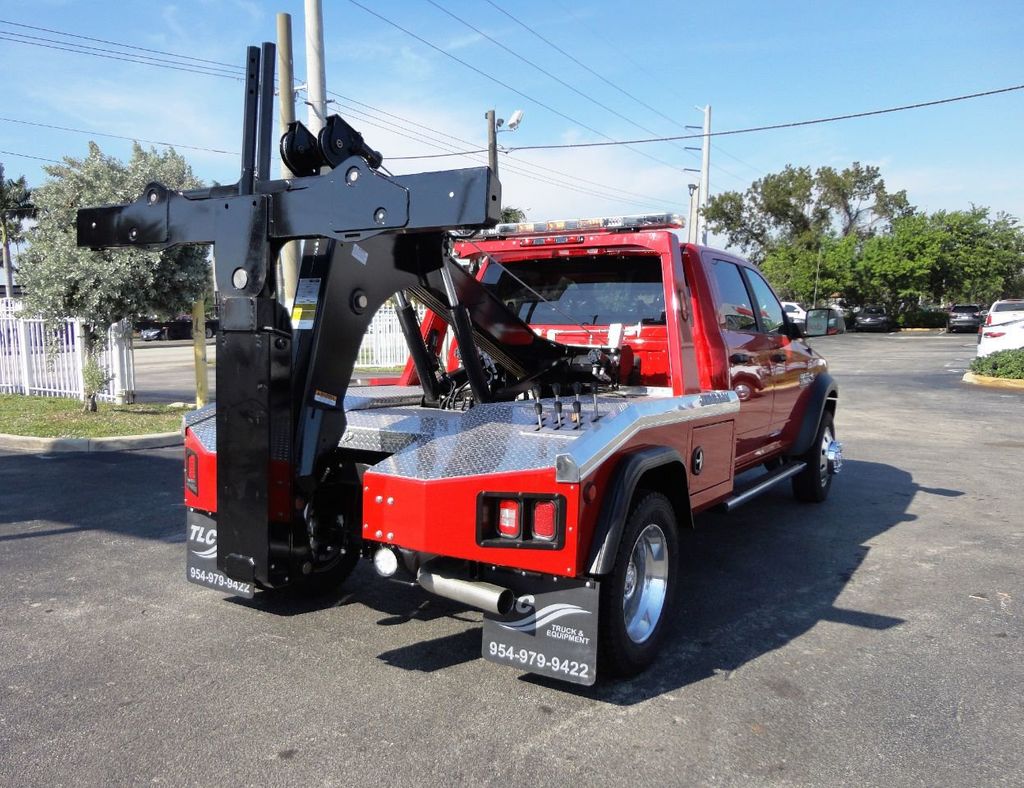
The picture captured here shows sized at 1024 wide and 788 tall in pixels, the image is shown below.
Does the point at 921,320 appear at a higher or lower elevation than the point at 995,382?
higher

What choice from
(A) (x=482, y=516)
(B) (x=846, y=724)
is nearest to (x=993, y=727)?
(B) (x=846, y=724)

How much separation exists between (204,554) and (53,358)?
10198mm

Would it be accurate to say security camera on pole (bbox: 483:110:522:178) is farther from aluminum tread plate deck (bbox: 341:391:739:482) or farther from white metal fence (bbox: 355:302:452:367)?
aluminum tread plate deck (bbox: 341:391:739:482)

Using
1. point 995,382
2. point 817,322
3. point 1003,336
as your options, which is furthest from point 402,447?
point 1003,336

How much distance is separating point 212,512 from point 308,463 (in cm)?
97

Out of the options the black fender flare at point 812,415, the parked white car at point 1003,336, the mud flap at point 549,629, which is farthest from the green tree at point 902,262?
the mud flap at point 549,629

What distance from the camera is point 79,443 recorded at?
942 cm

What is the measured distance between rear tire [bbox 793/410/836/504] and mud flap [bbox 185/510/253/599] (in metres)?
4.87

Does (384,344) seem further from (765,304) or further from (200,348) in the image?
(765,304)

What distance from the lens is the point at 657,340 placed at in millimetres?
5219

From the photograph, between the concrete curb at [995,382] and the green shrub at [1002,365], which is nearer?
the concrete curb at [995,382]

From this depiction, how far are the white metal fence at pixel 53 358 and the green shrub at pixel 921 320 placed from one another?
48.9m

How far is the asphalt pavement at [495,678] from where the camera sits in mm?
2969

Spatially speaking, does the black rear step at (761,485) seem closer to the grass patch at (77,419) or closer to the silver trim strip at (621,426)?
the silver trim strip at (621,426)
